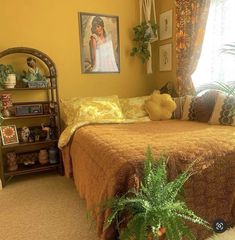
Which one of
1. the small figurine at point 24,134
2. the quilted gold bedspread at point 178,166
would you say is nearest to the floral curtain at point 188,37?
the quilted gold bedspread at point 178,166

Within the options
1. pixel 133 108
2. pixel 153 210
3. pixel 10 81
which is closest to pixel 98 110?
pixel 133 108

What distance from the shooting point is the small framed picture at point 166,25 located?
11.0 feet

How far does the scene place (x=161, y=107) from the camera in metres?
2.97

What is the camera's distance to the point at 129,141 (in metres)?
1.80

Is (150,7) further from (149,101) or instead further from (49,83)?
(49,83)

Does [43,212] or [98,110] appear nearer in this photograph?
[43,212]

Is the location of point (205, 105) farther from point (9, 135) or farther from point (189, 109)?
point (9, 135)

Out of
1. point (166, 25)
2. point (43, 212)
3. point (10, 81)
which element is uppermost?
point (166, 25)

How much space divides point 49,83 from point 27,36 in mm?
623

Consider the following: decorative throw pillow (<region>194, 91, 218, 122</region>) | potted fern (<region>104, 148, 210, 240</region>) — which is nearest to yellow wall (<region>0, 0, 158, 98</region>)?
decorative throw pillow (<region>194, 91, 218, 122</region>)

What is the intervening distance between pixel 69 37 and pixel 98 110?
3.65ft

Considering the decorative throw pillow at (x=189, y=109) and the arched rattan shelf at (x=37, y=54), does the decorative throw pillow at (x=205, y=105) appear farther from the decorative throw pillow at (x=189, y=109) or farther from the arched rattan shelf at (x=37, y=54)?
the arched rattan shelf at (x=37, y=54)

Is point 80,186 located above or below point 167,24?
below

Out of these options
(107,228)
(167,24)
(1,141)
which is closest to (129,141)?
(107,228)
